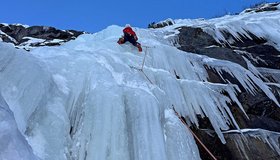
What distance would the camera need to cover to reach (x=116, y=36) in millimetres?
9961

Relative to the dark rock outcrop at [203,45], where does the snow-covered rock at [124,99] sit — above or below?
below

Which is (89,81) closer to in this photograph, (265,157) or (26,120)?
(26,120)

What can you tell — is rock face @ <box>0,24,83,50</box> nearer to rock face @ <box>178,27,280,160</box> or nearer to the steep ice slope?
rock face @ <box>178,27,280,160</box>

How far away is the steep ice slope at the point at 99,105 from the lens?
4.29 metres

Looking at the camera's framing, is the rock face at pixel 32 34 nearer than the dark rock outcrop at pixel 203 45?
No

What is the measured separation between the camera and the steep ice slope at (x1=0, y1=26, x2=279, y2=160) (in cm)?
429

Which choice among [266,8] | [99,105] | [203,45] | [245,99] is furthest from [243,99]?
[266,8]

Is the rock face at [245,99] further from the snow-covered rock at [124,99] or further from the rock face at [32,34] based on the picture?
the rock face at [32,34]

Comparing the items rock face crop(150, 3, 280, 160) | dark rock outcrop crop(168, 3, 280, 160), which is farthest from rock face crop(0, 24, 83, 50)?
dark rock outcrop crop(168, 3, 280, 160)

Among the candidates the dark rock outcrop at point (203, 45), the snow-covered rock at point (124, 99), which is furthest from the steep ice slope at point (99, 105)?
the dark rock outcrop at point (203, 45)

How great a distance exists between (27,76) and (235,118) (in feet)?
13.3

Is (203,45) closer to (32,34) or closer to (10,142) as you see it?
(32,34)

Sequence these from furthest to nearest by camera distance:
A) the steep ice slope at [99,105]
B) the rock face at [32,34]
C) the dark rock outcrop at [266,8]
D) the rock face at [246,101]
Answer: the dark rock outcrop at [266,8]
the rock face at [32,34]
the rock face at [246,101]
the steep ice slope at [99,105]

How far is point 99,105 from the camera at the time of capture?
4.94 metres
